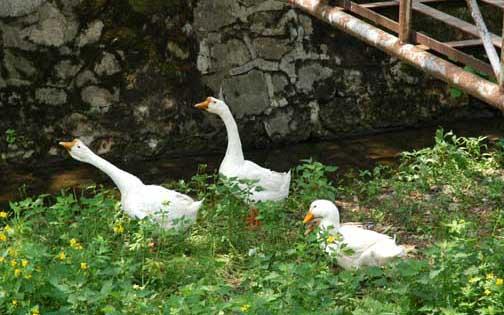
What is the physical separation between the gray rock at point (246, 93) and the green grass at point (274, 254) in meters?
1.59

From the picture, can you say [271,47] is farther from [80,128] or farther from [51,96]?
[51,96]

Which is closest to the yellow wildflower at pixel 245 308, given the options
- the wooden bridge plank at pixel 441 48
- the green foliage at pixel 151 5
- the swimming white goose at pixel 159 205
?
the swimming white goose at pixel 159 205

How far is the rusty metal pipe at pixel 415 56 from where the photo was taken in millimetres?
4953

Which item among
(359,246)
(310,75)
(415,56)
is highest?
(415,56)

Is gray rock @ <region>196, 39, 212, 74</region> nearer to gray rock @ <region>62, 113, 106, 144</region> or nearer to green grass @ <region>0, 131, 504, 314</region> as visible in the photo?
gray rock @ <region>62, 113, 106, 144</region>

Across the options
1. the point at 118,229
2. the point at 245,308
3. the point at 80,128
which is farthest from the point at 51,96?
the point at 245,308

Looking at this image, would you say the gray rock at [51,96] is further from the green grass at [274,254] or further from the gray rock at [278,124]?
the gray rock at [278,124]

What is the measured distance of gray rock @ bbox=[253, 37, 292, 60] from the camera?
28.7ft

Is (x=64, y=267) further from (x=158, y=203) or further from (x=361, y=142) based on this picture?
(x=361, y=142)

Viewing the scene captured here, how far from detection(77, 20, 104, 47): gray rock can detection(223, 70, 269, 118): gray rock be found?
1.24 m

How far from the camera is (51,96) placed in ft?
27.3

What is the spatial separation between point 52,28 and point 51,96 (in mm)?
600

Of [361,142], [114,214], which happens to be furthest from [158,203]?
[361,142]

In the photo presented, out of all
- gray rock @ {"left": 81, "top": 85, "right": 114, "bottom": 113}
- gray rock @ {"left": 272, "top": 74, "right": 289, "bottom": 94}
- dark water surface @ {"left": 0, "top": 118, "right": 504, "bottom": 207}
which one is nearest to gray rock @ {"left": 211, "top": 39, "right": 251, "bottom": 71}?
gray rock @ {"left": 272, "top": 74, "right": 289, "bottom": 94}
